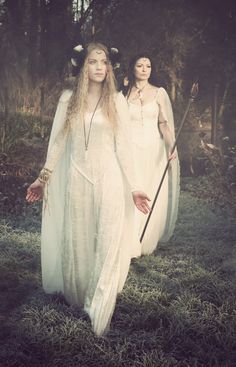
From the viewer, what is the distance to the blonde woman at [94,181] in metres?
3.53

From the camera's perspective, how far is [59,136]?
12.2 feet

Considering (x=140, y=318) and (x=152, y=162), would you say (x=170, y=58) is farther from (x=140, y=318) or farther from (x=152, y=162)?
(x=140, y=318)

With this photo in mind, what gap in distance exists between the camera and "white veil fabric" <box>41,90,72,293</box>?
375 cm

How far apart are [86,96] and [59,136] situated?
36 centimetres

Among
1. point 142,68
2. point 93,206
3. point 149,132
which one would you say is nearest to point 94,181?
point 93,206

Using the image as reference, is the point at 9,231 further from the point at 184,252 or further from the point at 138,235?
the point at 184,252

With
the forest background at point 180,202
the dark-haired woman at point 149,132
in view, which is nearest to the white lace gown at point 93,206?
the forest background at point 180,202

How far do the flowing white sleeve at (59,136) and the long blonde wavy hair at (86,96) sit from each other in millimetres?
63

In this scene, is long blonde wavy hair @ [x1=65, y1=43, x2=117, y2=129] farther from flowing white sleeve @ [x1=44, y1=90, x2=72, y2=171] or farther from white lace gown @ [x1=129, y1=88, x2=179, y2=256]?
white lace gown @ [x1=129, y1=88, x2=179, y2=256]

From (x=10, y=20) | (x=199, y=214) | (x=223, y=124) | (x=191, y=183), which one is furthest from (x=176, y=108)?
(x=10, y=20)

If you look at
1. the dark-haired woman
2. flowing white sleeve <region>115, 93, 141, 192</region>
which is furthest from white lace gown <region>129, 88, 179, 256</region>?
flowing white sleeve <region>115, 93, 141, 192</region>

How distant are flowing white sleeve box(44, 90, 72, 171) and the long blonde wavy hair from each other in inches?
2.5

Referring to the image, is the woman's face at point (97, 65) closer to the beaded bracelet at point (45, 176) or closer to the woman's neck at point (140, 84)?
the beaded bracelet at point (45, 176)

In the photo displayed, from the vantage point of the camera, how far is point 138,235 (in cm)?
564
